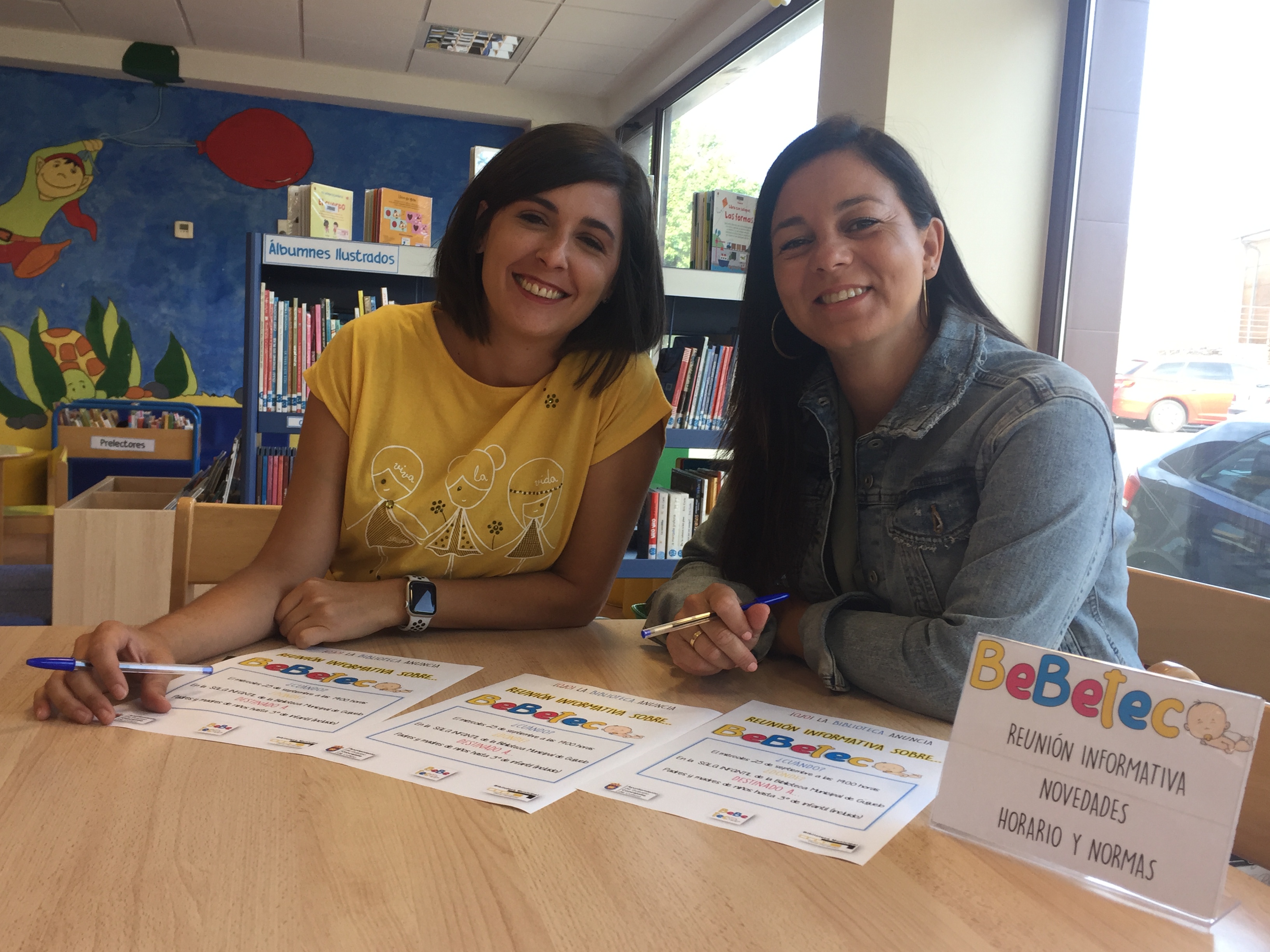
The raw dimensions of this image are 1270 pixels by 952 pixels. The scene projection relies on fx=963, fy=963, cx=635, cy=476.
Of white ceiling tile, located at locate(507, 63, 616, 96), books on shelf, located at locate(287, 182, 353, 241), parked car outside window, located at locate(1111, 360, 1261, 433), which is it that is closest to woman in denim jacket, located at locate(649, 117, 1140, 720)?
parked car outside window, located at locate(1111, 360, 1261, 433)

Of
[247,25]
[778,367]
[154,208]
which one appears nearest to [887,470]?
[778,367]

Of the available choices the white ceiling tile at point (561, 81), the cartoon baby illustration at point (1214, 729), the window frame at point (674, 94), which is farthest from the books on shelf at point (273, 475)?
the cartoon baby illustration at point (1214, 729)

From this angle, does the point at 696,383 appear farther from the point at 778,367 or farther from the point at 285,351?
the point at 778,367

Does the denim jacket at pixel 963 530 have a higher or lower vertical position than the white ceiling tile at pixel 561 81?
lower

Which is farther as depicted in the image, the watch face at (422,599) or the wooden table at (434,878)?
the watch face at (422,599)

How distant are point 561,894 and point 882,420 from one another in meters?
0.74

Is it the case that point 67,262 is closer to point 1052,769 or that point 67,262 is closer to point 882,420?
point 882,420

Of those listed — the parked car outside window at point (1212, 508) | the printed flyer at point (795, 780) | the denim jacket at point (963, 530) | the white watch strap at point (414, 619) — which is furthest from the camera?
the parked car outside window at point (1212, 508)

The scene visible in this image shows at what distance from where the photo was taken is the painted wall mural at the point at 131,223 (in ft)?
18.7

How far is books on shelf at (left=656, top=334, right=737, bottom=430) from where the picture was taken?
342 centimetres

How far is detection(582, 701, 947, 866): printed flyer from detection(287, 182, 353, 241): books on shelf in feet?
9.39

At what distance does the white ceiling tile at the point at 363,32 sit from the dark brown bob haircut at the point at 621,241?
12.8ft

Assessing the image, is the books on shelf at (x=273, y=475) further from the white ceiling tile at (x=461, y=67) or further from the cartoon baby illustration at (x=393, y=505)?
the white ceiling tile at (x=461, y=67)

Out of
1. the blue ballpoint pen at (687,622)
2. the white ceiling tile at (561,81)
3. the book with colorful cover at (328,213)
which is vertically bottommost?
the blue ballpoint pen at (687,622)
